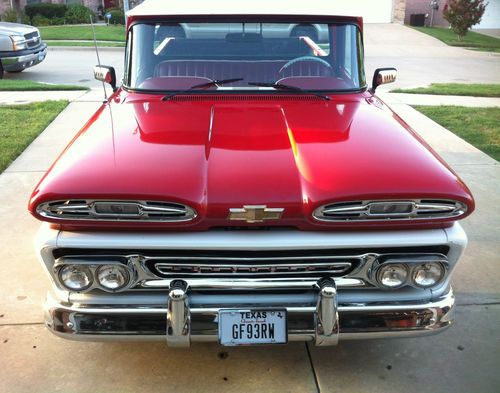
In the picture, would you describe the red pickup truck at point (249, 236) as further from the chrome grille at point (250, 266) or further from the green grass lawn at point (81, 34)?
the green grass lawn at point (81, 34)

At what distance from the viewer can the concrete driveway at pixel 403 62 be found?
488 inches

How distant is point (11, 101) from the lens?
356 inches

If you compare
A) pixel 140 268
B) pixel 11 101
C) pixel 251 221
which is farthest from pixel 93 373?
pixel 11 101

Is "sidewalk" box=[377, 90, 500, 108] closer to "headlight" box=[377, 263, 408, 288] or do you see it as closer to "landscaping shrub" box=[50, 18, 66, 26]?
"headlight" box=[377, 263, 408, 288]

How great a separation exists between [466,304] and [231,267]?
192cm

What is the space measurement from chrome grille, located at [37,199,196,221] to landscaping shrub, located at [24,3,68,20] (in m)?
25.8

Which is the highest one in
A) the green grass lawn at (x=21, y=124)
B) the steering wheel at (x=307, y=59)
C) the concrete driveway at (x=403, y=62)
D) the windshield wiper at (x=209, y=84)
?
the steering wheel at (x=307, y=59)

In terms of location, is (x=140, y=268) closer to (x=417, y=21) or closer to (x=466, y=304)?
(x=466, y=304)

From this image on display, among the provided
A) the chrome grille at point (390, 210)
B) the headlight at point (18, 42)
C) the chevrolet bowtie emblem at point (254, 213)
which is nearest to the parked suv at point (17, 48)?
the headlight at point (18, 42)

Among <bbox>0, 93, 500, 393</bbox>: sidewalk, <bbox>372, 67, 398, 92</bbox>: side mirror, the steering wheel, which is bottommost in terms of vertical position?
<bbox>0, 93, 500, 393</bbox>: sidewalk

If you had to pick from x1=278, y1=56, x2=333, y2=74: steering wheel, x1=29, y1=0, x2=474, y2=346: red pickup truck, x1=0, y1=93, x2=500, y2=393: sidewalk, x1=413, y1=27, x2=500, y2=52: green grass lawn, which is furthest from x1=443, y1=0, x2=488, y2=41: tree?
x1=29, y1=0, x2=474, y2=346: red pickup truck

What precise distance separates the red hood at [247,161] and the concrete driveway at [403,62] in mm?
8595

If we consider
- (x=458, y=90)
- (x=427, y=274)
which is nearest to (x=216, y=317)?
(x=427, y=274)

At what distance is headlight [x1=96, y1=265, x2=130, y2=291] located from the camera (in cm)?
240
